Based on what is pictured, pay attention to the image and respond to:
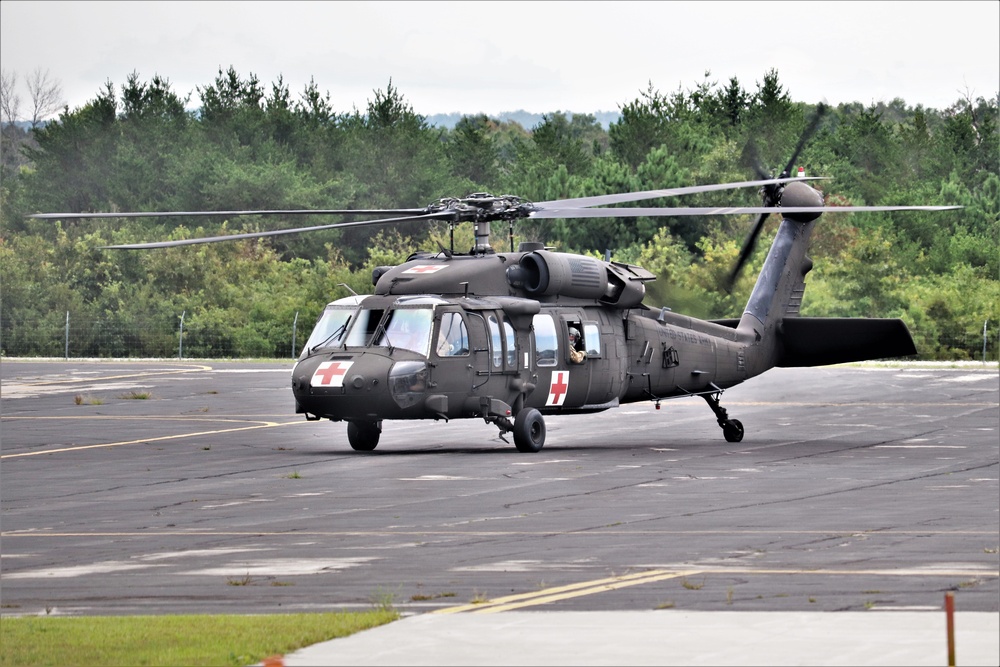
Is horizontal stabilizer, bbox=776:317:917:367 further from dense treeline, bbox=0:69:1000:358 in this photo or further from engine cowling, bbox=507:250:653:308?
dense treeline, bbox=0:69:1000:358

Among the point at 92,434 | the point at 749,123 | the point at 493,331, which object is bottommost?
the point at 92,434

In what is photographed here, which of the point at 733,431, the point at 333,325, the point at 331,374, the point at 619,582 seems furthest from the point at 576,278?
the point at 619,582

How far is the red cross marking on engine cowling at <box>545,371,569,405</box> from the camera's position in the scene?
26734 millimetres

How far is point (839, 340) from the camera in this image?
29641 mm

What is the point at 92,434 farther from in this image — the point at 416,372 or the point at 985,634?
the point at 985,634

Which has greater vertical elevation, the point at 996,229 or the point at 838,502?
the point at 996,229

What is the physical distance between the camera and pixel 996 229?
78.0 m

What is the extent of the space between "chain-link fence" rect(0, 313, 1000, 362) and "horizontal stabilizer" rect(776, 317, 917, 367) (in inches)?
1368

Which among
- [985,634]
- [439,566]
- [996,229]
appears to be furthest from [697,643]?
[996,229]

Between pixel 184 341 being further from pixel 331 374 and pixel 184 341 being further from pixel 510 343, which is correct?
pixel 331 374

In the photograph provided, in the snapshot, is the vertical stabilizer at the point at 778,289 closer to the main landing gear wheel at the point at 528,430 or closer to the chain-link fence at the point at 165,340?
the main landing gear wheel at the point at 528,430

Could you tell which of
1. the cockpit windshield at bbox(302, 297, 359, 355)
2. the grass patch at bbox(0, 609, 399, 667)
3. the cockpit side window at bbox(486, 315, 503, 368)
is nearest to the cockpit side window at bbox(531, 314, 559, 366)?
the cockpit side window at bbox(486, 315, 503, 368)

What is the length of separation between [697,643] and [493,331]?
1573cm

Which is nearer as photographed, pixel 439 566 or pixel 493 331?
pixel 439 566
